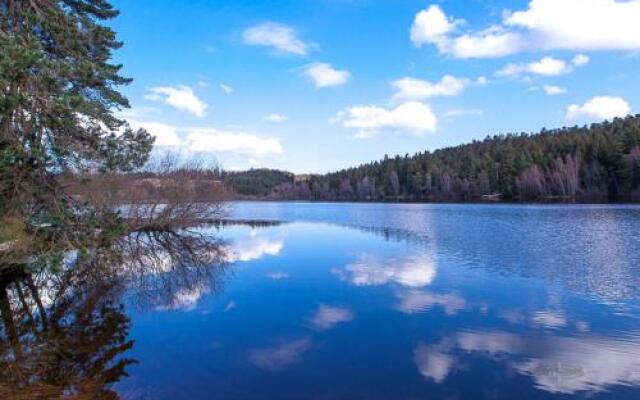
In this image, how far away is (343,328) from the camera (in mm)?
10242

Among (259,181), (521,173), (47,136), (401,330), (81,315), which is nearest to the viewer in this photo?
(47,136)

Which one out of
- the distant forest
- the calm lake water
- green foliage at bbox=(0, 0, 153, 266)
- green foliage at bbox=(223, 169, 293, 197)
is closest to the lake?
the calm lake water

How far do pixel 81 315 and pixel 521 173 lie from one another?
9241 cm

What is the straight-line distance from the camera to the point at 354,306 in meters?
12.1

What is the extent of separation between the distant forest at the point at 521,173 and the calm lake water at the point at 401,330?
82.6ft

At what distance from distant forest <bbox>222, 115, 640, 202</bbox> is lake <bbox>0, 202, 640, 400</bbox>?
79.2ft

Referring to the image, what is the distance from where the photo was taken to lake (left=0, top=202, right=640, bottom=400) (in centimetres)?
717

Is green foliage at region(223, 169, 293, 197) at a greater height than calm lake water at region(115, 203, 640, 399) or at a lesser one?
greater

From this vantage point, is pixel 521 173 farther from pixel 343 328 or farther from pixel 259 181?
pixel 259 181

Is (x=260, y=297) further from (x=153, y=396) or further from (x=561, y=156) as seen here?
(x=561, y=156)

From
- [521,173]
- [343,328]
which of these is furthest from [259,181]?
[343,328]

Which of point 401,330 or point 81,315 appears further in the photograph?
point 81,315

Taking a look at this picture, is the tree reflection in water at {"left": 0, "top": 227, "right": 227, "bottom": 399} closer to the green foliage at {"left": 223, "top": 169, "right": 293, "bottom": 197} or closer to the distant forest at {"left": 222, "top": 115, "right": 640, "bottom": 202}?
the distant forest at {"left": 222, "top": 115, "right": 640, "bottom": 202}

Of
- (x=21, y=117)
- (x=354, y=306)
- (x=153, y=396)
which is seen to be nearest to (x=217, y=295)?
(x=354, y=306)
